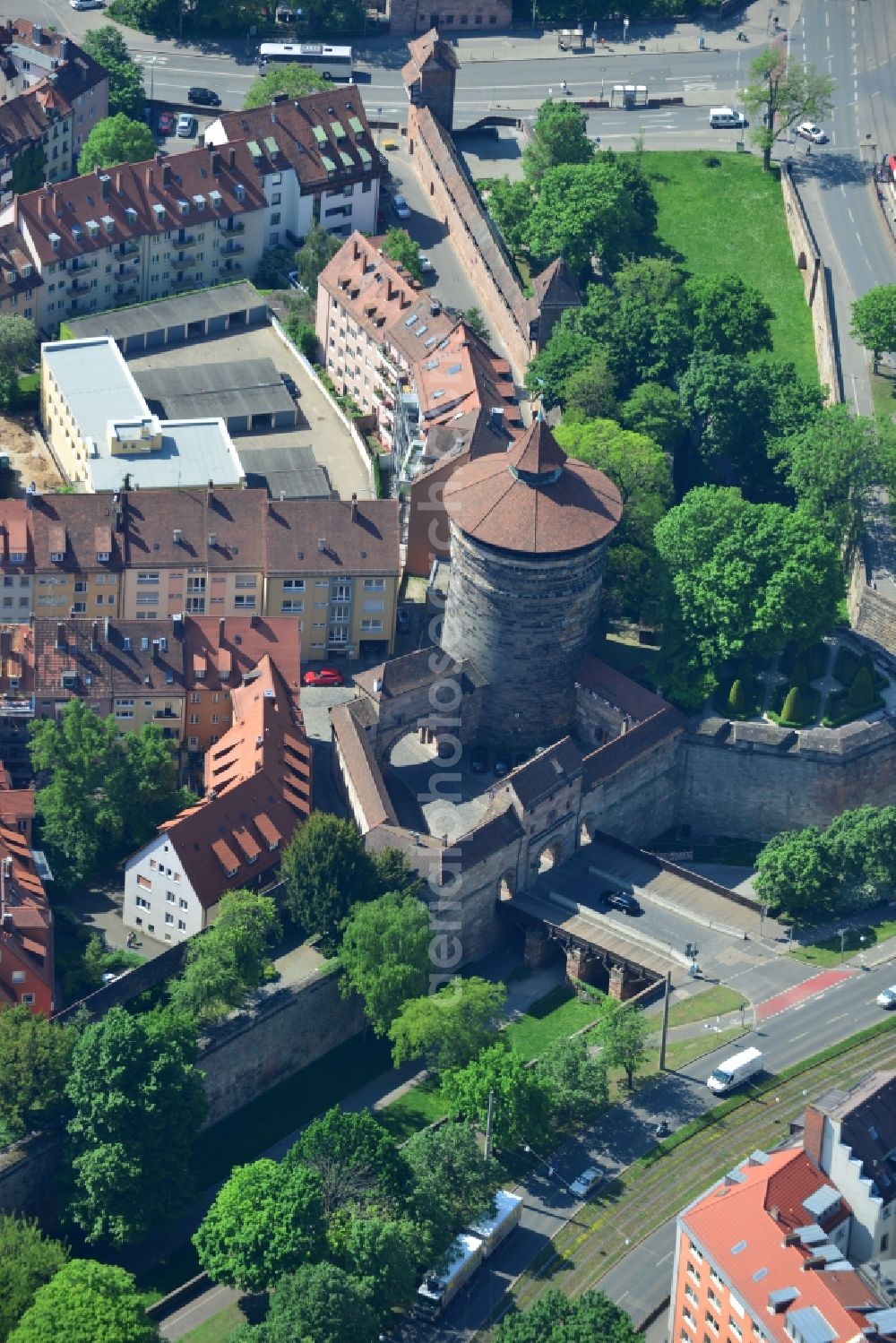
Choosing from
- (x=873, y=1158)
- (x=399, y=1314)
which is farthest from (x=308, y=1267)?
(x=873, y=1158)

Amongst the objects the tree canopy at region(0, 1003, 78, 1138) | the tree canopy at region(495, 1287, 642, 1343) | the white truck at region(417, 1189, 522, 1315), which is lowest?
the white truck at region(417, 1189, 522, 1315)

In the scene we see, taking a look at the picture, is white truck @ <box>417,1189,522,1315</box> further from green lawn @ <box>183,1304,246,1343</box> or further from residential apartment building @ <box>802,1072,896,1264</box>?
residential apartment building @ <box>802,1072,896,1264</box>

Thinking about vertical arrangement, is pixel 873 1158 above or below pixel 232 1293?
above

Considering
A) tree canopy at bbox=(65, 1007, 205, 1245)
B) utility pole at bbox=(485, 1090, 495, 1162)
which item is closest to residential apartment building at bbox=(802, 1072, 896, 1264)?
utility pole at bbox=(485, 1090, 495, 1162)

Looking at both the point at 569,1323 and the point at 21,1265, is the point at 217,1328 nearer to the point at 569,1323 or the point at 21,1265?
the point at 21,1265

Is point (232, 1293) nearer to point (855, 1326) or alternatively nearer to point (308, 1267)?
point (308, 1267)

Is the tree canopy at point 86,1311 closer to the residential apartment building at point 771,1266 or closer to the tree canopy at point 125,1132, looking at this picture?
the tree canopy at point 125,1132

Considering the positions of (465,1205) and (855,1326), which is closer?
(855,1326)
